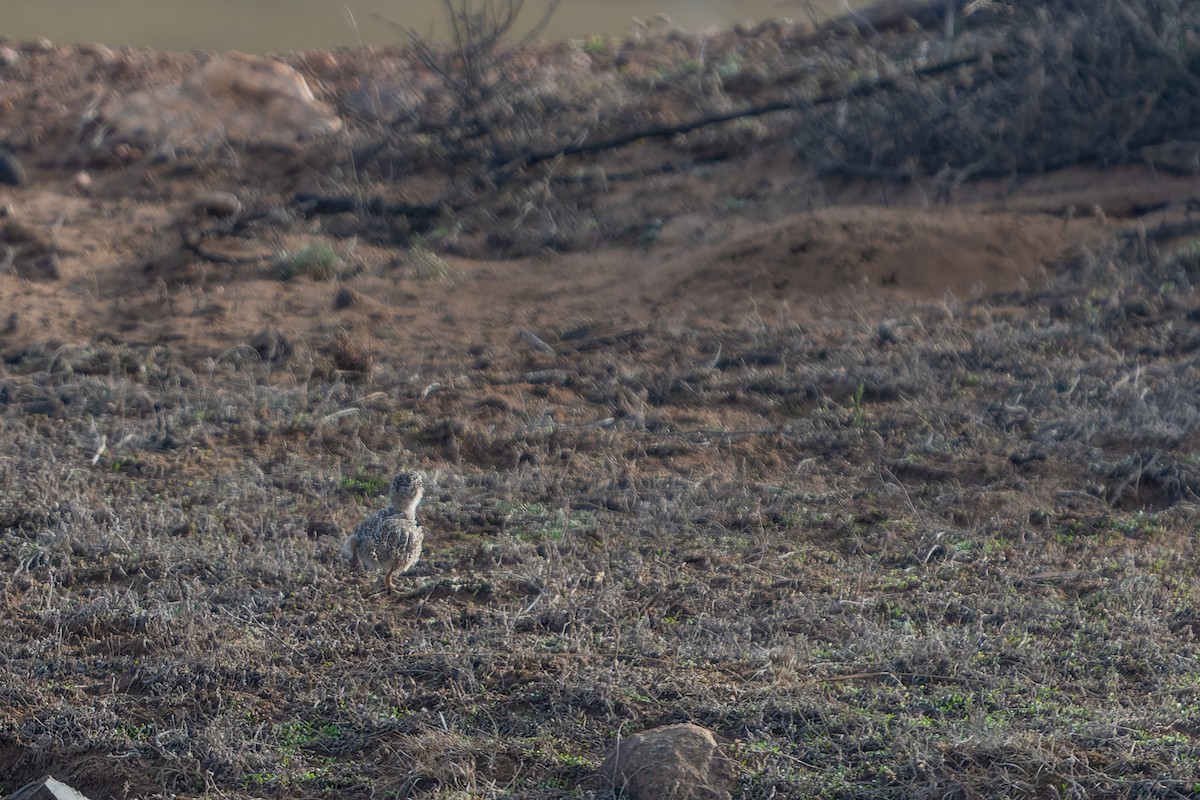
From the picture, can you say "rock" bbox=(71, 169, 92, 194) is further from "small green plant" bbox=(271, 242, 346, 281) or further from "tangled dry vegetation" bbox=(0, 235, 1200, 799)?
"tangled dry vegetation" bbox=(0, 235, 1200, 799)

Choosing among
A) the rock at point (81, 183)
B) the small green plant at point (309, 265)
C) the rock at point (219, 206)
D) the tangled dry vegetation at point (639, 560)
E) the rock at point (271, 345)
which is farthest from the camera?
the rock at point (81, 183)

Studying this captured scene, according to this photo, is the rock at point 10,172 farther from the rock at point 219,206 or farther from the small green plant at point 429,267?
the small green plant at point 429,267

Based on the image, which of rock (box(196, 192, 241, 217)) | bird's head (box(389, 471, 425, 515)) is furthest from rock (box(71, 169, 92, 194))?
bird's head (box(389, 471, 425, 515))

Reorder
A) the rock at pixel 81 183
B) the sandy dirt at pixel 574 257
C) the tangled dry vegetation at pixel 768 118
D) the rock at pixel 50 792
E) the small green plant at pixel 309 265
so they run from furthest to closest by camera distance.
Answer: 1. the rock at pixel 81 183
2. the small green plant at pixel 309 265
3. the tangled dry vegetation at pixel 768 118
4. the sandy dirt at pixel 574 257
5. the rock at pixel 50 792

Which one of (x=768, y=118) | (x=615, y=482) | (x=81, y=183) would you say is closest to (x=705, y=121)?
(x=768, y=118)

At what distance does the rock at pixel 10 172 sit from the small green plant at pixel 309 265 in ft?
11.7

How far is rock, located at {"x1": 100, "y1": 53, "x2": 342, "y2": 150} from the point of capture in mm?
12906

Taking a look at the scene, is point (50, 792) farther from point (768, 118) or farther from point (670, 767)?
point (768, 118)

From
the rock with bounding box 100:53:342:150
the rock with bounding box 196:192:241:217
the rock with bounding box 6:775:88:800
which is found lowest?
the rock with bounding box 6:775:88:800

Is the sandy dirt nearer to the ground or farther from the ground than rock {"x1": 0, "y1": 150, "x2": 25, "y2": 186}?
nearer to the ground

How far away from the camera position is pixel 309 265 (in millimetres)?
10016

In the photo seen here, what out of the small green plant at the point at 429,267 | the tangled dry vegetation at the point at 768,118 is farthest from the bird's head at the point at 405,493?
the tangled dry vegetation at the point at 768,118

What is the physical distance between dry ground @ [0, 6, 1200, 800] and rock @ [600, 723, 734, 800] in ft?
0.38

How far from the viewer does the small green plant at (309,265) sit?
32.7ft
